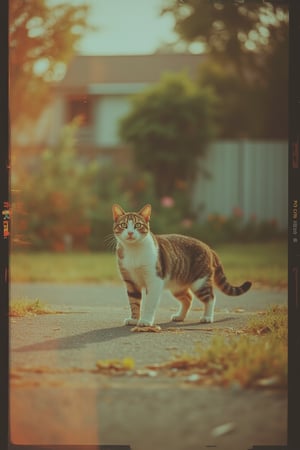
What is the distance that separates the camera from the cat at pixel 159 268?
2.69m

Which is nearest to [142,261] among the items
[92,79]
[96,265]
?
[92,79]

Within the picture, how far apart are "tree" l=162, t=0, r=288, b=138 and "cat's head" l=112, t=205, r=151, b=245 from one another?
35.3 inches

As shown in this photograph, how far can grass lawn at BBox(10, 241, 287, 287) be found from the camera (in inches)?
141

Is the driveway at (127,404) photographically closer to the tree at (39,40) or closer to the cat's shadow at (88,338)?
the cat's shadow at (88,338)

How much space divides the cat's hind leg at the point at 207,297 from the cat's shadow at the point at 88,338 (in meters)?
0.07

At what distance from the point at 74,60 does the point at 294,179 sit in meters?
1.19

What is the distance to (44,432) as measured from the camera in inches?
92.7

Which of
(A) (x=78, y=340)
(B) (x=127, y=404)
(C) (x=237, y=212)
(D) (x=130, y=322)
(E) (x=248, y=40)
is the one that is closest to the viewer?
(B) (x=127, y=404)

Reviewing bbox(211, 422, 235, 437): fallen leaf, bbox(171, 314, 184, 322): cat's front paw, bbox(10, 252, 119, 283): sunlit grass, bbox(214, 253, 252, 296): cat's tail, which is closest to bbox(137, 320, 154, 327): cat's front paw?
bbox(171, 314, 184, 322): cat's front paw

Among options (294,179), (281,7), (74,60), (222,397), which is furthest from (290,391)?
(74,60)

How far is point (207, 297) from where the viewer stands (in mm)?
2785

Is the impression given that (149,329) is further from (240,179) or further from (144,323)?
(240,179)

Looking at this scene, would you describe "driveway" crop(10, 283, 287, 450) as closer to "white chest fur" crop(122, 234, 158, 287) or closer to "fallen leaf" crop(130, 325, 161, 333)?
"fallen leaf" crop(130, 325, 161, 333)

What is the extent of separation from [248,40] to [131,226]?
1990 millimetres
